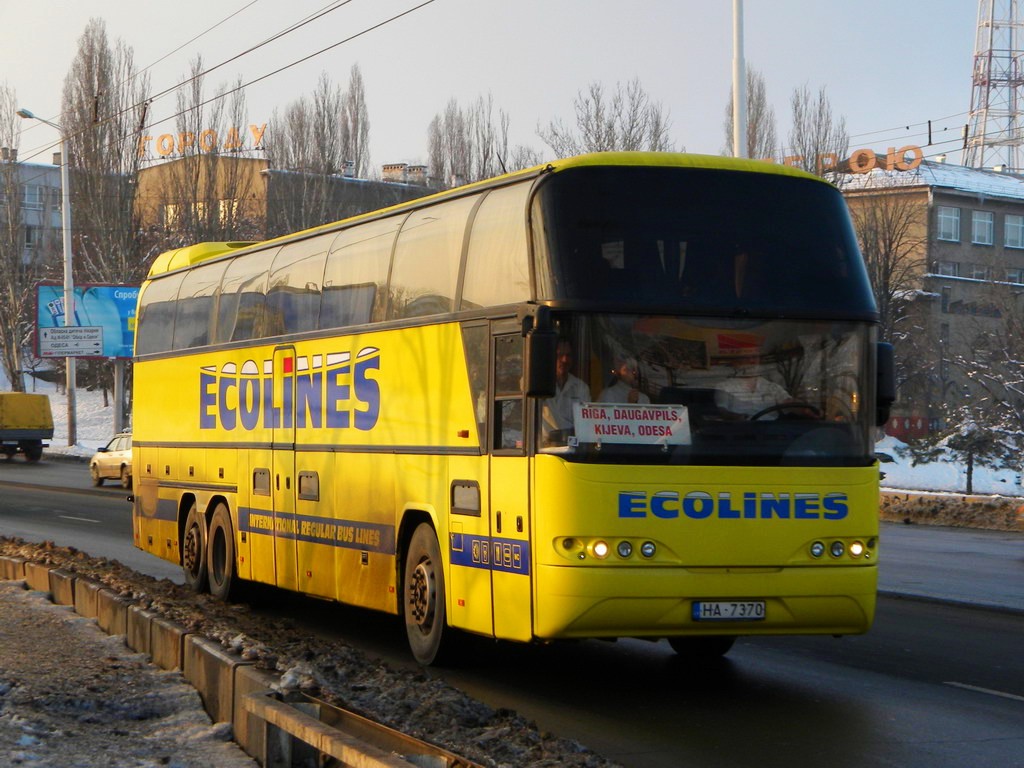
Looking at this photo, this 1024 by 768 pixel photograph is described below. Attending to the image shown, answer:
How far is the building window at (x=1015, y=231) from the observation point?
270ft

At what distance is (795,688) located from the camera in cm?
942

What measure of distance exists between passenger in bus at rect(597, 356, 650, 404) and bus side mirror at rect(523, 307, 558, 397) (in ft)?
1.23

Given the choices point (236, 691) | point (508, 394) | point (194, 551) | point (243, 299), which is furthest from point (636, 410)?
point (194, 551)

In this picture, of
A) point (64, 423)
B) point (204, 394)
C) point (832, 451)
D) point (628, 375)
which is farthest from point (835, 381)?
point (64, 423)

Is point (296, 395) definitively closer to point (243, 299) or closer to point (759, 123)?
point (243, 299)

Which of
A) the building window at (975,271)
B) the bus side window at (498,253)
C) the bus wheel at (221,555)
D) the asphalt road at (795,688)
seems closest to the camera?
the asphalt road at (795,688)

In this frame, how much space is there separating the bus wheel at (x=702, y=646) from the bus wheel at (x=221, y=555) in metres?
4.89

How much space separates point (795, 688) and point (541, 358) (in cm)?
276

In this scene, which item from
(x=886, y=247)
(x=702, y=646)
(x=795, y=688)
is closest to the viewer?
(x=795, y=688)

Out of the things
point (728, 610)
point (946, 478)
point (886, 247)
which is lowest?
point (946, 478)

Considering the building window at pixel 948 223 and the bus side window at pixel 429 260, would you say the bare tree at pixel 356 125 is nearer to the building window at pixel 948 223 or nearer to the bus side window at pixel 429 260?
the building window at pixel 948 223

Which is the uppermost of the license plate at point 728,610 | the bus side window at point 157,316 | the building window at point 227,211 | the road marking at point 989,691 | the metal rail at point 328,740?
the building window at point 227,211

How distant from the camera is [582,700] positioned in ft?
29.7

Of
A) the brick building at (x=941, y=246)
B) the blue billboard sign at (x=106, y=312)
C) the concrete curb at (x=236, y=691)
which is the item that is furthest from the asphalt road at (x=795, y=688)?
the brick building at (x=941, y=246)
